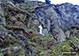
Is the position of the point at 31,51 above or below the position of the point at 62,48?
below

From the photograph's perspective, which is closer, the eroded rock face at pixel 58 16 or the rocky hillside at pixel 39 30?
the rocky hillside at pixel 39 30

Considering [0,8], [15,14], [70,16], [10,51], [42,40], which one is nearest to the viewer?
[10,51]

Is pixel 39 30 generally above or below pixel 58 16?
below

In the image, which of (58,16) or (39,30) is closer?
(39,30)

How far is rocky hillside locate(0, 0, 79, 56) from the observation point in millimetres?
16480

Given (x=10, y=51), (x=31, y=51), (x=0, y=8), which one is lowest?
(x=31, y=51)

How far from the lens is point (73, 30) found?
39.8 m

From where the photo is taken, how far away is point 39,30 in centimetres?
3306

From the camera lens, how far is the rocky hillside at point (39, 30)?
1648 cm

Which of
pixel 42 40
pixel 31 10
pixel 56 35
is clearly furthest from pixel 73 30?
pixel 42 40

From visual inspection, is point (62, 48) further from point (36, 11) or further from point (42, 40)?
point (36, 11)

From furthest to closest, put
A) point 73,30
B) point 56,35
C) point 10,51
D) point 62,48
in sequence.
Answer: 1. point 73,30
2. point 56,35
3. point 10,51
4. point 62,48

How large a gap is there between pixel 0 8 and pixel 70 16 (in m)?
25.2

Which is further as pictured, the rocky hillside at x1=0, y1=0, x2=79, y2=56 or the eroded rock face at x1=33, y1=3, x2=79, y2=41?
the eroded rock face at x1=33, y1=3, x2=79, y2=41
